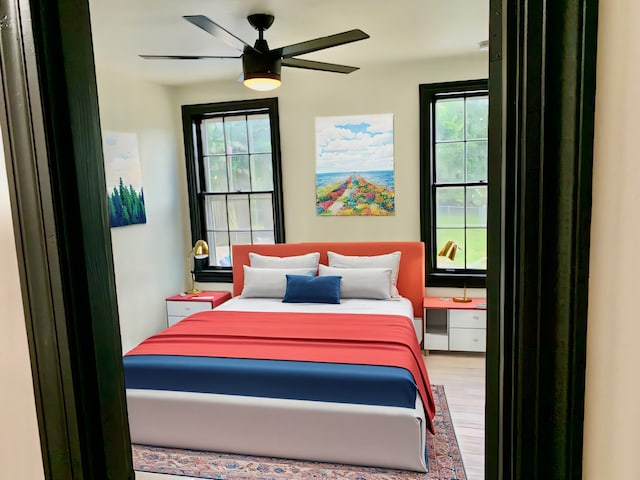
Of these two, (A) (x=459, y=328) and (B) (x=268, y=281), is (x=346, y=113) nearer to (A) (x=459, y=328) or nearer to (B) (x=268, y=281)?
(B) (x=268, y=281)

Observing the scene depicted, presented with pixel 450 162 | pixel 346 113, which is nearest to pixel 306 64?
pixel 346 113

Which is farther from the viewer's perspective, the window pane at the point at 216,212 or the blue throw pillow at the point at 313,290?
the window pane at the point at 216,212

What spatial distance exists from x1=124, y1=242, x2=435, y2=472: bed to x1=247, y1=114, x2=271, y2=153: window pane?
230 cm

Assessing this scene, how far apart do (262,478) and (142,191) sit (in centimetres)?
314

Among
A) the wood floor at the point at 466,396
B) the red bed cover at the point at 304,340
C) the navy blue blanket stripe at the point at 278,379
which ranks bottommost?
the wood floor at the point at 466,396

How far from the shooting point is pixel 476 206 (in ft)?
14.8

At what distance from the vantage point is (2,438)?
0.95 m

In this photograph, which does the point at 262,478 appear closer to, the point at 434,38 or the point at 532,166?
the point at 532,166

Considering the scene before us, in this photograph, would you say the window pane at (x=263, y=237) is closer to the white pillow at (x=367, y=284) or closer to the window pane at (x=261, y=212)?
the window pane at (x=261, y=212)

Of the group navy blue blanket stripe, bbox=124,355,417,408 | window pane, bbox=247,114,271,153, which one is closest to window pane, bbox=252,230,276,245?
window pane, bbox=247,114,271,153

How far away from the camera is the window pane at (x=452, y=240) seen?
461 centimetres

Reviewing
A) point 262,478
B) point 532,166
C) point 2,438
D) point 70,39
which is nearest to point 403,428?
point 262,478

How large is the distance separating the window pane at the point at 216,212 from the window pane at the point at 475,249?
8.90ft

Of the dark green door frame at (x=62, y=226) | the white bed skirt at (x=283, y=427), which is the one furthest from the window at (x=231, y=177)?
the dark green door frame at (x=62, y=226)
